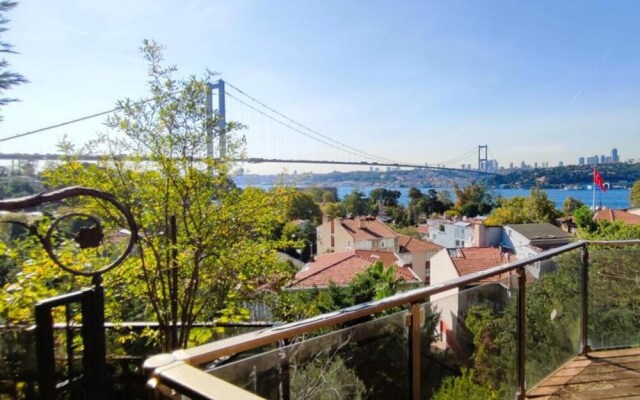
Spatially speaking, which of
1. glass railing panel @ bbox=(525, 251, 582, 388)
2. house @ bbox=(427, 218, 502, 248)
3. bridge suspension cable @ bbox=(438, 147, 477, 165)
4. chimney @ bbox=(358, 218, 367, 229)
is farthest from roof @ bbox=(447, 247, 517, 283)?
bridge suspension cable @ bbox=(438, 147, 477, 165)

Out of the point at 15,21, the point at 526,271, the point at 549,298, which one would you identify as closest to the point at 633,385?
the point at 549,298

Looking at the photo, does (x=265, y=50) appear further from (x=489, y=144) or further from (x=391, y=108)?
(x=489, y=144)

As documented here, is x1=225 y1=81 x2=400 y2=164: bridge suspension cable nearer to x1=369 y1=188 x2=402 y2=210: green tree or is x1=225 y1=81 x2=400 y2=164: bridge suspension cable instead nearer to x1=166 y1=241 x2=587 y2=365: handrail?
x1=369 y1=188 x2=402 y2=210: green tree

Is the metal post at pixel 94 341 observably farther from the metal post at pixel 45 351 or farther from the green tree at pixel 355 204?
the green tree at pixel 355 204

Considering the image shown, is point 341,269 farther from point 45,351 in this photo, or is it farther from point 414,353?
point 45,351

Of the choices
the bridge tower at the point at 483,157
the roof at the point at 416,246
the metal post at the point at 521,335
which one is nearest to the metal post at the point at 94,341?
the metal post at the point at 521,335

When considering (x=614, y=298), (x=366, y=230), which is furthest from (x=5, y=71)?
(x=366, y=230)
